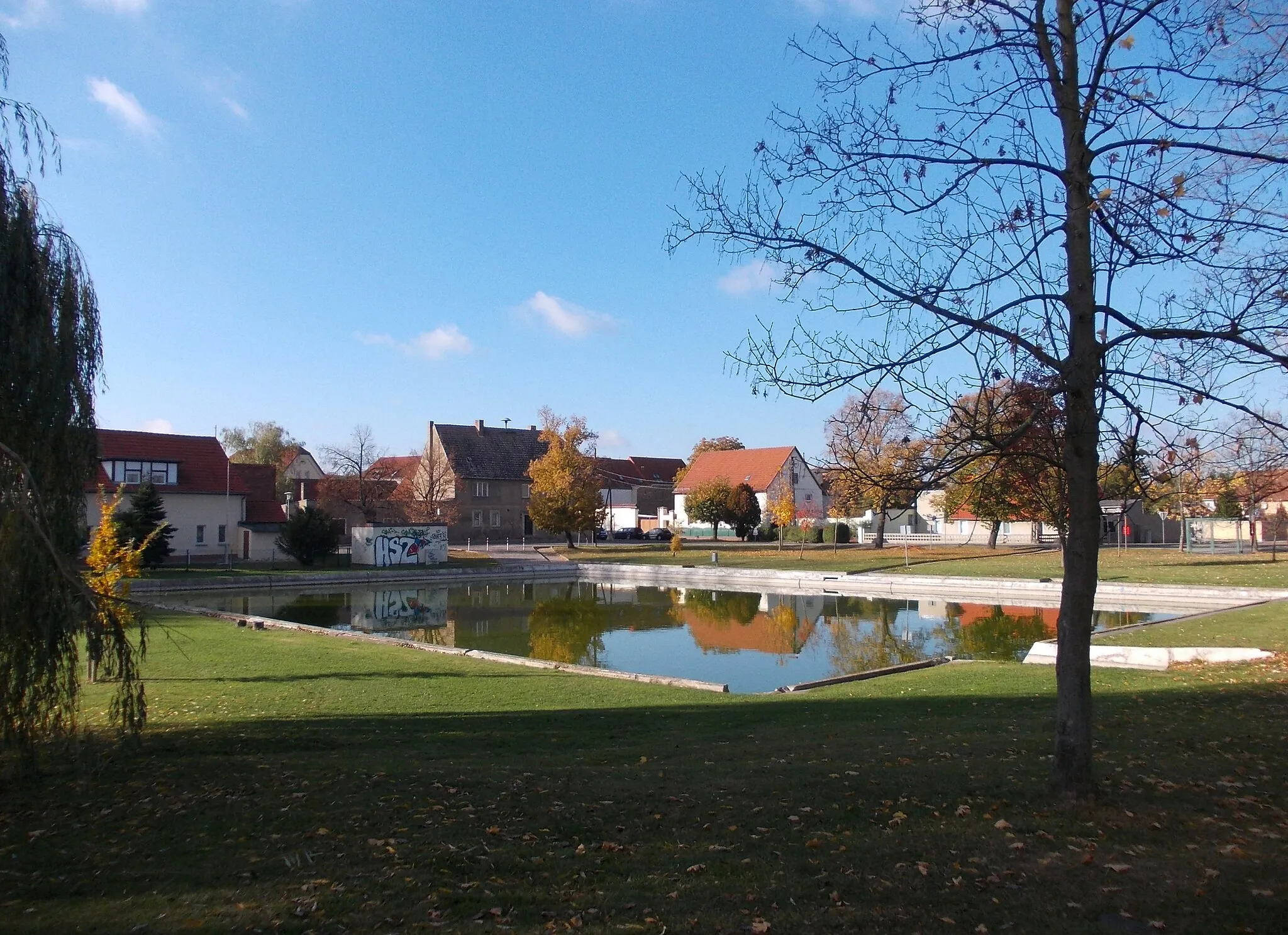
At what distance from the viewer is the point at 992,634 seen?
80.2 feet

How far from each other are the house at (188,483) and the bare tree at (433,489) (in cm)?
1286

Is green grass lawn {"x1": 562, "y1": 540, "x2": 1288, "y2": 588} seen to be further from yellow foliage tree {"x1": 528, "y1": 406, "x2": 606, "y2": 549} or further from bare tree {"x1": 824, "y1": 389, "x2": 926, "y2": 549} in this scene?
bare tree {"x1": 824, "y1": 389, "x2": 926, "y2": 549}

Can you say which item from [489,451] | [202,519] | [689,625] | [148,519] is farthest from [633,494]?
[689,625]

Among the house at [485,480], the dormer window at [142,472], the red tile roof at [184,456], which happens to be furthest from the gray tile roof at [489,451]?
the dormer window at [142,472]

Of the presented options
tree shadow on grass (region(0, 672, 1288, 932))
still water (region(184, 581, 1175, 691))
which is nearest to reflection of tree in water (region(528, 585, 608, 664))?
still water (region(184, 581, 1175, 691))

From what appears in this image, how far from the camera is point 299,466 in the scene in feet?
295

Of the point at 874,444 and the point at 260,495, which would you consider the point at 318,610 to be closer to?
the point at 260,495

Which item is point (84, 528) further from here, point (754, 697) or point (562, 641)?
point (562, 641)

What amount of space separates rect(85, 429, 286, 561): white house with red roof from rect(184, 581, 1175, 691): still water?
11887mm

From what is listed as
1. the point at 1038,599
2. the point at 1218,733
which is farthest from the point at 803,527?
the point at 1218,733

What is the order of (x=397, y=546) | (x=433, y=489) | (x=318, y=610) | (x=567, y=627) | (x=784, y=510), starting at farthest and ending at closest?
(x=433, y=489), (x=784, y=510), (x=397, y=546), (x=318, y=610), (x=567, y=627)

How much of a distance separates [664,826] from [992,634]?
67.5ft

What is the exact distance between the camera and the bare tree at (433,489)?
60.6 m

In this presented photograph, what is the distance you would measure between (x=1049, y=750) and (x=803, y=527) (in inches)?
2201
